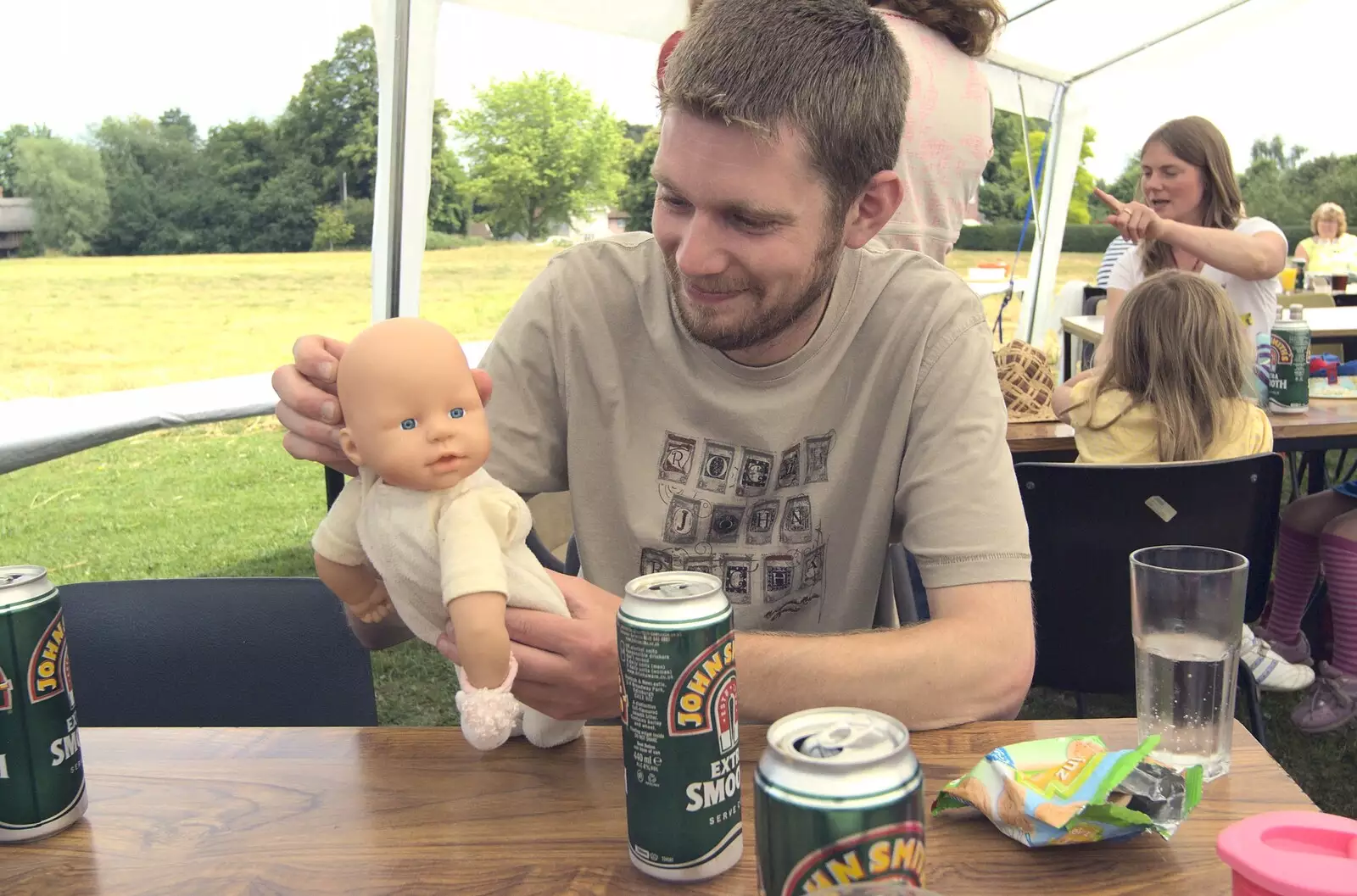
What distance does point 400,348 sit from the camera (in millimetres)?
912

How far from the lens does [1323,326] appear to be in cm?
437

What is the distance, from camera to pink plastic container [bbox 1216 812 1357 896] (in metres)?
0.62

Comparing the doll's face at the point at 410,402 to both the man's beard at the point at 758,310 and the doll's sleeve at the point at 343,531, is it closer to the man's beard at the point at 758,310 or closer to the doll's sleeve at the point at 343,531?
the doll's sleeve at the point at 343,531

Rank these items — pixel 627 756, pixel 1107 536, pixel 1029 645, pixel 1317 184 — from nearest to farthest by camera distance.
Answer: pixel 627 756 → pixel 1029 645 → pixel 1107 536 → pixel 1317 184

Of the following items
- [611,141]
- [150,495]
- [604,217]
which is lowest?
[150,495]

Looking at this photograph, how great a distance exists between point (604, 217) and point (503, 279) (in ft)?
2.54

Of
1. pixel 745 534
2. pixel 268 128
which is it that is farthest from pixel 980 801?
pixel 268 128

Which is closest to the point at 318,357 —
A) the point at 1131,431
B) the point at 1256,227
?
the point at 1131,431

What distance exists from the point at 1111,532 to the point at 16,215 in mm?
5165

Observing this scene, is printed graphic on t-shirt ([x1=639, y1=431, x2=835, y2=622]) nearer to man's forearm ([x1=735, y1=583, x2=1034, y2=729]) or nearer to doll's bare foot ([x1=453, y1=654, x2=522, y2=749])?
man's forearm ([x1=735, y1=583, x2=1034, y2=729])

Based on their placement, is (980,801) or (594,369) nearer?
(980,801)

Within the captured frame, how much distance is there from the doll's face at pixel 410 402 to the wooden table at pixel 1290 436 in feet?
6.96

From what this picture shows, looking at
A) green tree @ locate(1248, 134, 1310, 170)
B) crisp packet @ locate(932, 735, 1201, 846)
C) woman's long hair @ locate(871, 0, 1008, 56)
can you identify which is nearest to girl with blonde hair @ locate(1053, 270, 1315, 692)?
woman's long hair @ locate(871, 0, 1008, 56)

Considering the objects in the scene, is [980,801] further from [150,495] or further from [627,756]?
[150,495]
